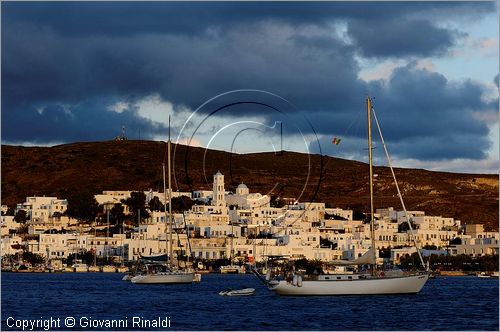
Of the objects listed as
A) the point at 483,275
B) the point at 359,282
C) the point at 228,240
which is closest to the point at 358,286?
the point at 359,282

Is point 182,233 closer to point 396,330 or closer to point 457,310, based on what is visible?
point 457,310

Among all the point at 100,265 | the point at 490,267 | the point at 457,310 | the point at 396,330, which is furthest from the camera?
the point at 100,265

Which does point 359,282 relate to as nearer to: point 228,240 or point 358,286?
point 358,286

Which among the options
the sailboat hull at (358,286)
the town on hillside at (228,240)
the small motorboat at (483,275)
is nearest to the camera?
the sailboat hull at (358,286)

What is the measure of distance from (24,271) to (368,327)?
111 metres

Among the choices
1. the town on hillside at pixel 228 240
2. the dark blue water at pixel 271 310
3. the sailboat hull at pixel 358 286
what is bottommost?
the dark blue water at pixel 271 310

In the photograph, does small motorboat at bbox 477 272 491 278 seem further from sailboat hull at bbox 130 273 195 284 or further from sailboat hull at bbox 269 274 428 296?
sailboat hull at bbox 269 274 428 296

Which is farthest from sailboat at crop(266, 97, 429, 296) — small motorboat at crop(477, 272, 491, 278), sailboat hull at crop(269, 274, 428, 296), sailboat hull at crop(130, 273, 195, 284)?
small motorboat at crop(477, 272, 491, 278)

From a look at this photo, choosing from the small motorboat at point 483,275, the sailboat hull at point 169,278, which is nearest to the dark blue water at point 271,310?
the sailboat hull at point 169,278

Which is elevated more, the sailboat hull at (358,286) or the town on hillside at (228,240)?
the town on hillside at (228,240)

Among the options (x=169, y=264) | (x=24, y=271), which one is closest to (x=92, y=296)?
(x=169, y=264)

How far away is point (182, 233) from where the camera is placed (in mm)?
171375

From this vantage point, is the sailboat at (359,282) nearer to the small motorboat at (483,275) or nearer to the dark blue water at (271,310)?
the dark blue water at (271,310)

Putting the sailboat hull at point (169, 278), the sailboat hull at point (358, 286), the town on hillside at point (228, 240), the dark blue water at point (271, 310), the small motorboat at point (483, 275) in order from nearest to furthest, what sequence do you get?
1. the dark blue water at point (271, 310)
2. the sailboat hull at point (358, 286)
3. the sailboat hull at point (169, 278)
4. the small motorboat at point (483, 275)
5. the town on hillside at point (228, 240)
